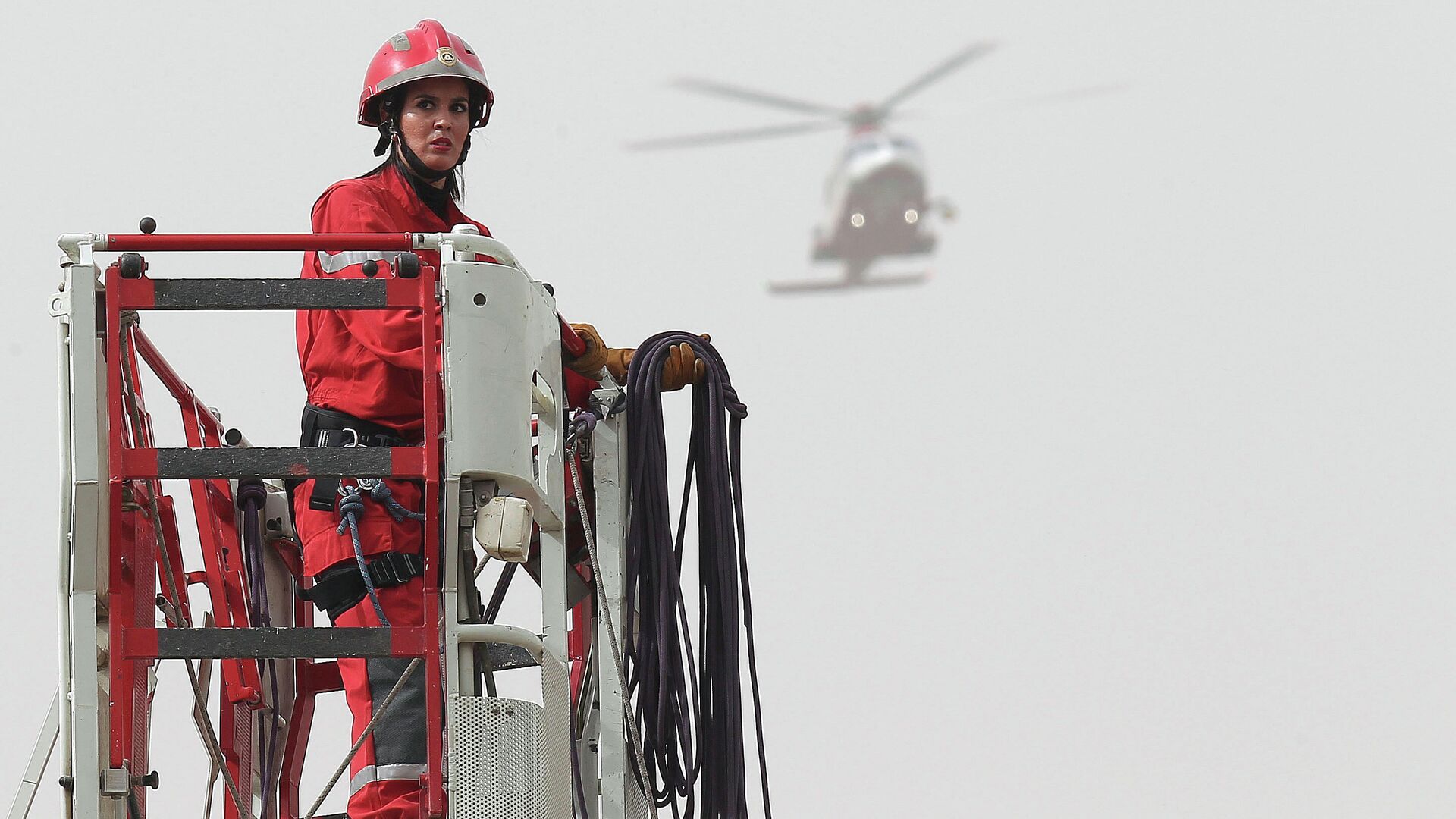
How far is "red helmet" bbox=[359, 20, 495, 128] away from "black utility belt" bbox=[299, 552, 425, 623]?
3.76ft

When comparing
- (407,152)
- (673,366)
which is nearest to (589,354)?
(673,366)

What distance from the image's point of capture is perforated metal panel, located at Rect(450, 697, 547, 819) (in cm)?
317

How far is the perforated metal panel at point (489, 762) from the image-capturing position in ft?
10.4

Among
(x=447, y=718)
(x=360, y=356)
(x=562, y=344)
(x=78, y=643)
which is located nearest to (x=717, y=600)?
(x=562, y=344)

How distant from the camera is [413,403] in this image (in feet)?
13.1

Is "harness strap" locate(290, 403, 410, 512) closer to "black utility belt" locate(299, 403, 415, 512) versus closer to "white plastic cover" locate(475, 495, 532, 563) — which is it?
"black utility belt" locate(299, 403, 415, 512)

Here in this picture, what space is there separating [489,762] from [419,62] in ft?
5.93

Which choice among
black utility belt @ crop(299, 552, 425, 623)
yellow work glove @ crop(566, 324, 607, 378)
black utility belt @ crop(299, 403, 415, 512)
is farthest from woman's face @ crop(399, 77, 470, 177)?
black utility belt @ crop(299, 552, 425, 623)

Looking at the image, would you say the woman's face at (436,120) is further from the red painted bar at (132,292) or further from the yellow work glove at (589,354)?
the red painted bar at (132,292)

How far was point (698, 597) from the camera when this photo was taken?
14.7ft

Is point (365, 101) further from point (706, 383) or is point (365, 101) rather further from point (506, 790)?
point (506, 790)

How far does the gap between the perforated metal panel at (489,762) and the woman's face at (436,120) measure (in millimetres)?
1579

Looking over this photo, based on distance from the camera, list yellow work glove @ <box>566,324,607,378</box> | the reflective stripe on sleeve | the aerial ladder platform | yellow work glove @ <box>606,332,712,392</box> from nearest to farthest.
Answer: the aerial ladder platform < the reflective stripe on sleeve < yellow work glove @ <box>566,324,607,378</box> < yellow work glove @ <box>606,332,712,392</box>

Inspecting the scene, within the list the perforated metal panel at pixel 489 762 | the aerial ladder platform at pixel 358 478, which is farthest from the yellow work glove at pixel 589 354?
the perforated metal panel at pixel 489 762
